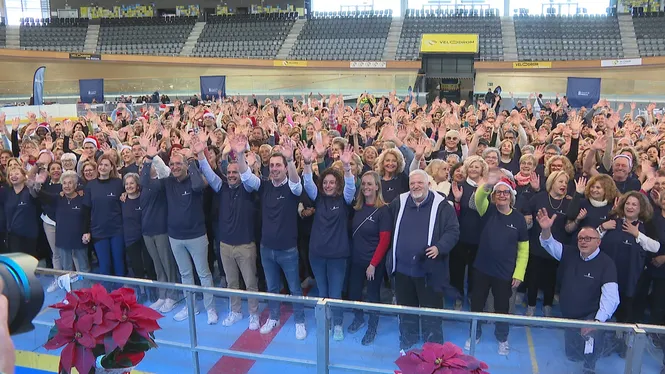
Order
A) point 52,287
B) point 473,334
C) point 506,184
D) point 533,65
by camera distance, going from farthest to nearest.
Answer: point 533,65 < point 506,184 < point 52,287 < point 473,334

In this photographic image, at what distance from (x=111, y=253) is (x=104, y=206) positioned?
1.97ft

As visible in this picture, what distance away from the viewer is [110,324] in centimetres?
221

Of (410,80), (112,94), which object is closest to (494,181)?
(410,80)

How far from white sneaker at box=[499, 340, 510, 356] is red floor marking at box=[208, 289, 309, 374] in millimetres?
1399

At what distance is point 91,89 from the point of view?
54.1 ft

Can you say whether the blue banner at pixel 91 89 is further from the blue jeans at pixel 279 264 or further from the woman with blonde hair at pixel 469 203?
the woman with blonde hair at pixel 469 203

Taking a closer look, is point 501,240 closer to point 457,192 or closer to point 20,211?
point 457,192

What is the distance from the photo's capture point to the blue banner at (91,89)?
648 inches

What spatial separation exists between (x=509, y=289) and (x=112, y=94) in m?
19.5

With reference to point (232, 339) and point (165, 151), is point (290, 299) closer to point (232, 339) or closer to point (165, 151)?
point (232, 339)

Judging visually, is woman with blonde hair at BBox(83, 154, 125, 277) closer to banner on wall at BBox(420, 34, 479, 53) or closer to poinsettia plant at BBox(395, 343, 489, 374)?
poinsettia plant at BBox(395, 343, 489, 374)

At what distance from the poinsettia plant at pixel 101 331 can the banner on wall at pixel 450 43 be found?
20682mm

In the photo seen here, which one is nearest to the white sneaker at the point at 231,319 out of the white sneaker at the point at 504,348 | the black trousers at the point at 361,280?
the black trousers at the point at 361,280

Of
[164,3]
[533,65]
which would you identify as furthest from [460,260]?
[164,3]
